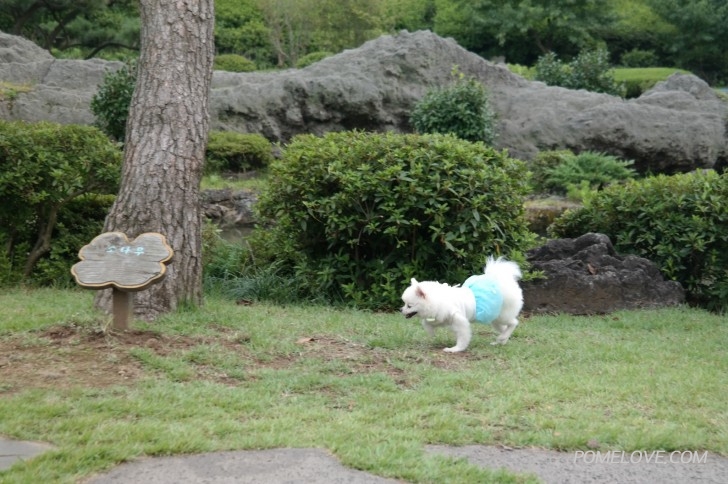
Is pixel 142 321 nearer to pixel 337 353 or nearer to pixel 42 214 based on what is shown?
pixel 337 353

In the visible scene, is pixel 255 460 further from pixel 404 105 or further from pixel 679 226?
pixel 404 105

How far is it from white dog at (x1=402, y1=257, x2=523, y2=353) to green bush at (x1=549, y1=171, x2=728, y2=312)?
172 inches

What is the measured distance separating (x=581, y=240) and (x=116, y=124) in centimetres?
893

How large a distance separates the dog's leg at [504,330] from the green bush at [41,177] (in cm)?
565

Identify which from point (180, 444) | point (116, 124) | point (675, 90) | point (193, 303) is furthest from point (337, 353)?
point (675, 90)

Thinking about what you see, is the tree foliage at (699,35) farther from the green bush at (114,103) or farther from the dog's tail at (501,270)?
the dog's tail at (501,270)

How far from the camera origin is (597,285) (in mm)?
10195

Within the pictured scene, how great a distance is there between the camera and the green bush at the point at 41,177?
1045cm

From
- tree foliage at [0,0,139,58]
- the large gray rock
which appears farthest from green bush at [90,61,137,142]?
tree foliage at [0,0,139,58]

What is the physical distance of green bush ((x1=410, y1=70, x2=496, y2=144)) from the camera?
649 inches

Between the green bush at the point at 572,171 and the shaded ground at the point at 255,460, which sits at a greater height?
the green bush at the point at 572,171

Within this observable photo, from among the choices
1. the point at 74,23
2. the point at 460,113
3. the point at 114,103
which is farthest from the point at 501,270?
the point at 74,23

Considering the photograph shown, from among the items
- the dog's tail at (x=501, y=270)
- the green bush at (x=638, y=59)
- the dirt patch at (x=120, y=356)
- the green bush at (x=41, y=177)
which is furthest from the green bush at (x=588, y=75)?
the dirt patch at (x=120, y=356)

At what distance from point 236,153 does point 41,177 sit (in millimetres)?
5900
